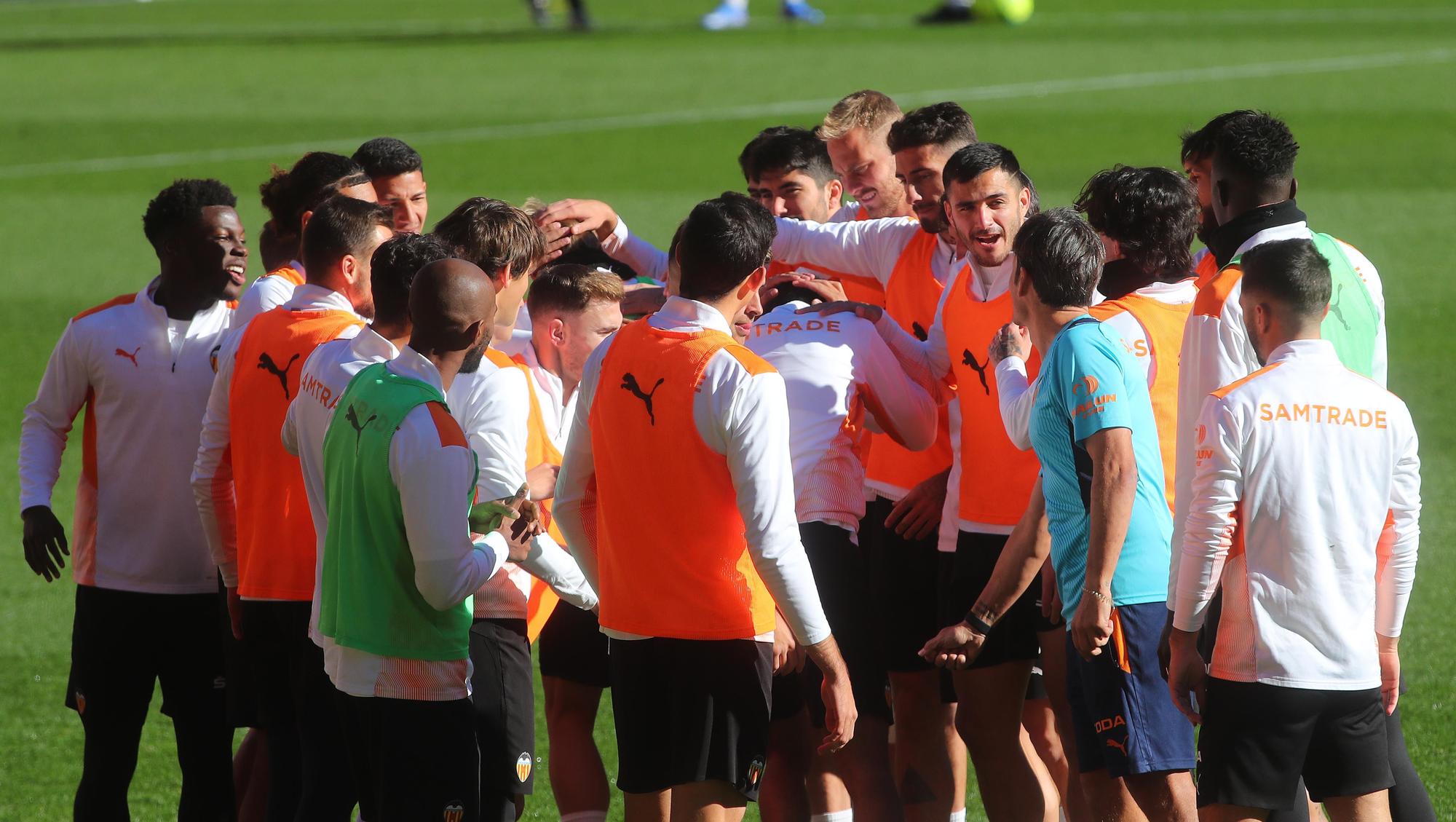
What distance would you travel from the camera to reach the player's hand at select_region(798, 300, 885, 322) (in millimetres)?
4832

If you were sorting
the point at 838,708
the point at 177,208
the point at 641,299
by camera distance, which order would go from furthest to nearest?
the point at 641,299 < the point at 177,208 < the point at 838,708

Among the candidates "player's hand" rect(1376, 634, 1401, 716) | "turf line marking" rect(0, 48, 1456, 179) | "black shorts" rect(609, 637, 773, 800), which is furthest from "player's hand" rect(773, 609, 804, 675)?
"turf line marking" rect(0, 48, 1456, 179)

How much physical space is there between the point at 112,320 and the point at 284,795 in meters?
1.47

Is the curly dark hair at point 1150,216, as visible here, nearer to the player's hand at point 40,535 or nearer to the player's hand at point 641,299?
the player's hand at point 641,299

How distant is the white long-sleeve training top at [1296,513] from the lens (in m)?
3.77

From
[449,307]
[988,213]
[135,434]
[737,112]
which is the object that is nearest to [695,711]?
[449,307]

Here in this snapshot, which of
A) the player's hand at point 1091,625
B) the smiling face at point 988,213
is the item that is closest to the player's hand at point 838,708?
the player's hand at point 1091,625

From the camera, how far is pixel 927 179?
541 cm

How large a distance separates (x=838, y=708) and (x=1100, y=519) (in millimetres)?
749

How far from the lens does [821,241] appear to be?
5652 millimetres

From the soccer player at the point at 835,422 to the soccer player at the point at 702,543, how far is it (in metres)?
0.68

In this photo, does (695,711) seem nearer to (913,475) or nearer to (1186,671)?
(1186,671)

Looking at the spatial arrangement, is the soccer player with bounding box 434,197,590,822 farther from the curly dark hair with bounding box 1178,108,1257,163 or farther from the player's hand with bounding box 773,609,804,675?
the curly dark hair with bounding box 1178,108,1257,163

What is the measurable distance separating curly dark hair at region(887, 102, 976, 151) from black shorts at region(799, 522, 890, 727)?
4.31 ft
